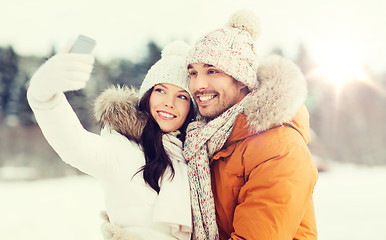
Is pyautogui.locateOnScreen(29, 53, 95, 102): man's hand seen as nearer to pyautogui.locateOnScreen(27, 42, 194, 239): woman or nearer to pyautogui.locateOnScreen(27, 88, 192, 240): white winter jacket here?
pyautogui.locateOnScreen(27, 42, 194, 239): woman

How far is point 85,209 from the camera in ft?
17.9

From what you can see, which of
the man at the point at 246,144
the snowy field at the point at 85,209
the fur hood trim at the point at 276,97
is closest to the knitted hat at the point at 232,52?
the man at the point at 246,144

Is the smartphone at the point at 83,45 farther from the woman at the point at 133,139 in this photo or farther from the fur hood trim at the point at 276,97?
the fur hood trim at the point at 276,97

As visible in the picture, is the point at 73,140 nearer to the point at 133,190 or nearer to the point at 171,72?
the point at 133,190

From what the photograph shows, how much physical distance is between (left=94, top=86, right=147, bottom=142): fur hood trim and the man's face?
0.35 m

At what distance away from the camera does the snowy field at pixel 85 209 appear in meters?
4.30

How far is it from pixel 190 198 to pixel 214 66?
0.75 meters

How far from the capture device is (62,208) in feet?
17.8

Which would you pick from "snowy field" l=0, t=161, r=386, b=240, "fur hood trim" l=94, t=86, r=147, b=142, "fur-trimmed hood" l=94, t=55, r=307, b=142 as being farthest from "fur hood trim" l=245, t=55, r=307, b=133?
"snowy field" l=0, t=161, r=386, b=240

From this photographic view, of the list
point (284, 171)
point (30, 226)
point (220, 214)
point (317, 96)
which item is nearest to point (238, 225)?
point (220, 214)

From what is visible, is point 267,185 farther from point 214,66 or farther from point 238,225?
point 214,66

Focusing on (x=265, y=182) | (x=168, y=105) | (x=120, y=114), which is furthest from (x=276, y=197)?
(x=120, y=114)

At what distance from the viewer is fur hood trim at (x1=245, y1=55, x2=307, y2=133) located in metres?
1.58

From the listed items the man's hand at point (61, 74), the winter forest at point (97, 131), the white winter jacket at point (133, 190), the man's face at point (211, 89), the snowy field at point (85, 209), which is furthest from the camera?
the winter forest at point (97, 131)
